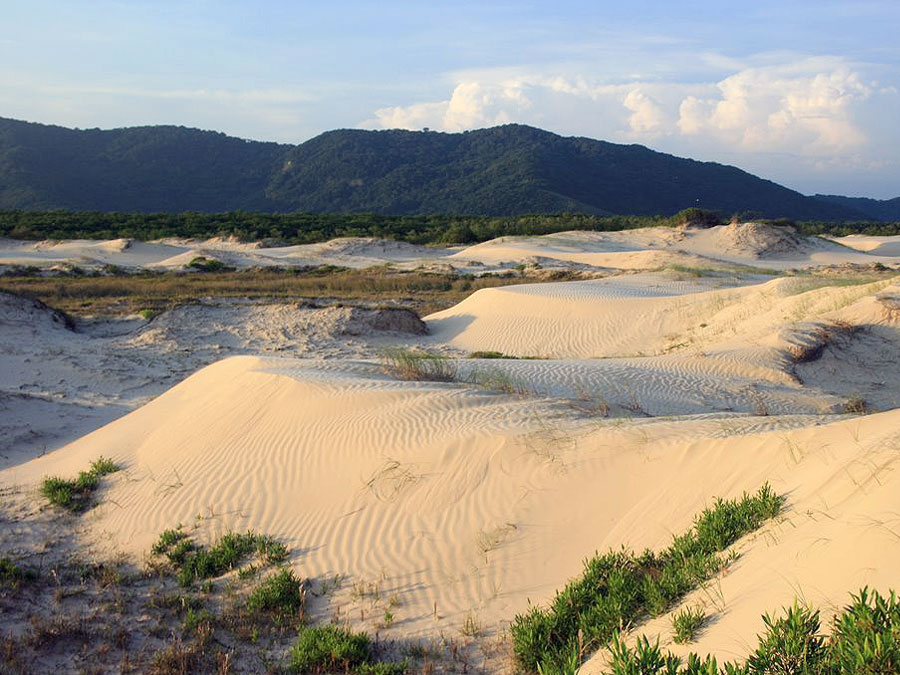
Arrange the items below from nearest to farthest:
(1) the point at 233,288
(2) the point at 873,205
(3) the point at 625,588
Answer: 1. (3) the point at 625,588
2. (1) the point at 233,288
3. (2) the point at 873,205

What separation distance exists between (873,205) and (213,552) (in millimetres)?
196420

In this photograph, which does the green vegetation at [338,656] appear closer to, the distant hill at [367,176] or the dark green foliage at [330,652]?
the dark green foliage at [330,652]

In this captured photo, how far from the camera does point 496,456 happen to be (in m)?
6.95

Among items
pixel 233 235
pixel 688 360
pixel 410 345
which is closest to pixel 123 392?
pixel 410 345

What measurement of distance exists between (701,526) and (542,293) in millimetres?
16190

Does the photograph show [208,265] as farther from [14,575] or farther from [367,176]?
[367,176]

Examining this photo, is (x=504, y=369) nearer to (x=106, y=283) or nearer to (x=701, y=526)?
(x=701, y=526)

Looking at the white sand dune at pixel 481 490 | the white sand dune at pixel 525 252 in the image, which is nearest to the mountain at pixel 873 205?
the white sand dune at pixel 525 252

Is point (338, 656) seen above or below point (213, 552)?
above

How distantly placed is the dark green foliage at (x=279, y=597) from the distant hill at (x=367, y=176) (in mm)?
91437

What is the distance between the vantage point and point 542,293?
2097 cm

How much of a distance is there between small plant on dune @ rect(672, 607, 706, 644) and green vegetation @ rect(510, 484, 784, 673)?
348mm

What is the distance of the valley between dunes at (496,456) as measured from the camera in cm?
457

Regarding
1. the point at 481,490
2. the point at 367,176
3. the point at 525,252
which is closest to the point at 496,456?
the point at 481,490
